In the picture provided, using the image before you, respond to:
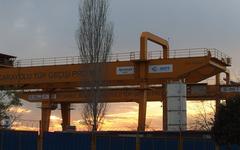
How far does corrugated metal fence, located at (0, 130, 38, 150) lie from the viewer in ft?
81.8

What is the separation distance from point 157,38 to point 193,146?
2005 cm

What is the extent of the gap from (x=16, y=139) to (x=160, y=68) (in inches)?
546

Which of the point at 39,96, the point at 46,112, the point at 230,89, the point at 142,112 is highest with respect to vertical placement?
the point at 230,89

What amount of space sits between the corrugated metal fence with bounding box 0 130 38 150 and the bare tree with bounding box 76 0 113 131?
10285 mm

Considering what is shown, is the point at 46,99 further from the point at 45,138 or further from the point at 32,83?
the point at 45,138

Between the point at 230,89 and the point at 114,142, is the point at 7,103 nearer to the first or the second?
the point at 114,142

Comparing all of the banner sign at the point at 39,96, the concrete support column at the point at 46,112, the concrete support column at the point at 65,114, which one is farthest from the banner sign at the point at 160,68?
the concrete support column at the point at 65,114

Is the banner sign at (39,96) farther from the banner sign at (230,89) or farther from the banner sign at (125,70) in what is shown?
the banner sign at (230,89)

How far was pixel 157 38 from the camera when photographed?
40812mm

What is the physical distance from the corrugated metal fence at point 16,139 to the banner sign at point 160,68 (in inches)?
528

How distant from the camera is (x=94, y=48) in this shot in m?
36.2

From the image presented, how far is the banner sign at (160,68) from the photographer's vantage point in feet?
119

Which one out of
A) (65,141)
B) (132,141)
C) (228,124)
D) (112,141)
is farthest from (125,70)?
(228,124)

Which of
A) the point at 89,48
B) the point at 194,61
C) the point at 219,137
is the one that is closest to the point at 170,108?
the point at 194,61
